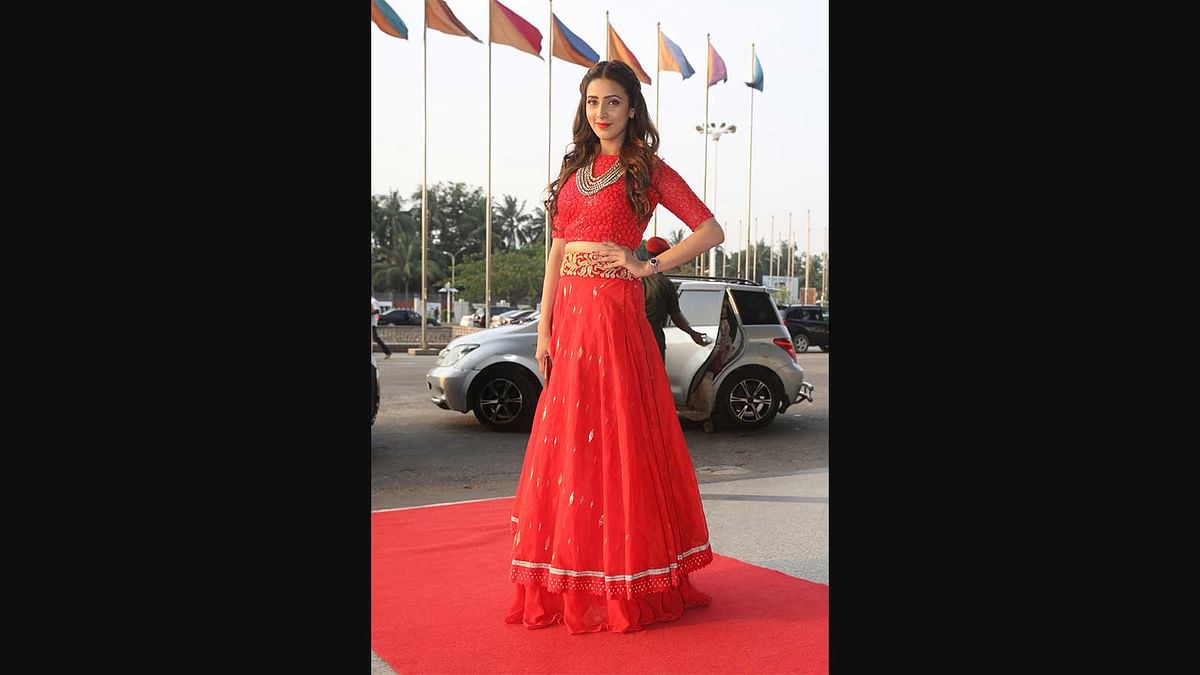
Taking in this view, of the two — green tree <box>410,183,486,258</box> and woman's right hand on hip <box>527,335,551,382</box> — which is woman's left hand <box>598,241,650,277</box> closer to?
woman's right hand on hip <box>527,335,551,382</box>

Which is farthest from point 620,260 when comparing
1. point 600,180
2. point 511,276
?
point 511,276

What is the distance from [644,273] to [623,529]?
2.56 ft

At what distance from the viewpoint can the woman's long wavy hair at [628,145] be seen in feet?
9.00

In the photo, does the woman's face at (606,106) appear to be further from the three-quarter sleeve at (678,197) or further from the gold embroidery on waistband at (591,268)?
the gold embroidery on waistband at (591,268)

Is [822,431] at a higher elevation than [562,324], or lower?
lower

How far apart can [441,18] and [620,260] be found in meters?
17.0

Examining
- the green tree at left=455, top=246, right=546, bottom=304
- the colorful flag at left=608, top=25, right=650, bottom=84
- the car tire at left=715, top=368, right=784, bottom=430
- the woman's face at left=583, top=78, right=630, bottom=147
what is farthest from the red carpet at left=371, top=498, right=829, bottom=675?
the green tree at left=455, top=246, right=546, bottom=304

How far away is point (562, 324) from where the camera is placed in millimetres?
2838

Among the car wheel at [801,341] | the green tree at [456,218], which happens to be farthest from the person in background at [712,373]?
the green tree at [456,218]

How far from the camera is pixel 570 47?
20.1 meters

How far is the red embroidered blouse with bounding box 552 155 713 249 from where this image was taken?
2.74 metres
